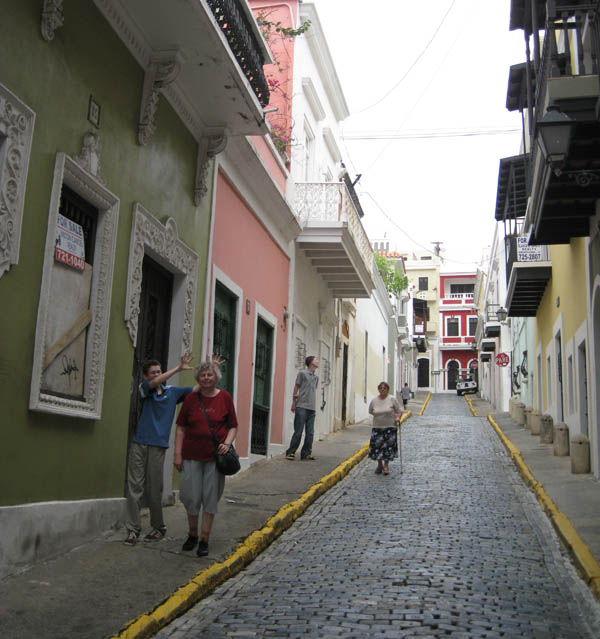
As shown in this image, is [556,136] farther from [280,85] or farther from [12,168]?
[280,85]

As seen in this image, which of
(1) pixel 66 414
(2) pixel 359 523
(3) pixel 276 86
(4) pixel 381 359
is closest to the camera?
(1) pixel 66 414

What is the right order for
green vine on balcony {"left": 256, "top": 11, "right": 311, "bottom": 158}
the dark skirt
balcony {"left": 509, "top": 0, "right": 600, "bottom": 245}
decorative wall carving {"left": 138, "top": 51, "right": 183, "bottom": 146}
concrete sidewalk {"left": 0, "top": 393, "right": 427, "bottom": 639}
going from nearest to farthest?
concrete sidewalk {"left": 0, "top": 393, "right": 427, "bottom": 639} < decorative wall carving {"left": 138, "top": 51, "right": 183, "bottom": 146} < balcony {"left": 509, "top": 0, "right": 600, "bottom": 245} < the dark skirt < green vine on balcony {"left": 256, "top": 11, "right": 311, "bottom": 158}

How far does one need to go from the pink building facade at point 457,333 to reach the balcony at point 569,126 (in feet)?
181

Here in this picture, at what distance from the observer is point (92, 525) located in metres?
6.81

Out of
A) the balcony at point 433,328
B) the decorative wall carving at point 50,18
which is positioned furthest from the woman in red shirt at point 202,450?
the balcony at point 433,328

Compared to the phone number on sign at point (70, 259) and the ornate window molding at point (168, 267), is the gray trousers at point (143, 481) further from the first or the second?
the phone number on sign at point (70, 259)

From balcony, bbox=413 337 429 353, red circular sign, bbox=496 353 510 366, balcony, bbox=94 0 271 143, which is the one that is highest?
balcony, bbox=413 337 429 353

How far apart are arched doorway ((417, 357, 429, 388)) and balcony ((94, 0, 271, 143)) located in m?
58.9

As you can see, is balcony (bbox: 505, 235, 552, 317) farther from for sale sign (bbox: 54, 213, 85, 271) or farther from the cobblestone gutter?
for sale sign (bbox: 54, 213, 85, 271)

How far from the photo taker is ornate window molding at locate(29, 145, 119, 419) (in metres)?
5.91

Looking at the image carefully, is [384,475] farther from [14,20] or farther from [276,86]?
[14,20]

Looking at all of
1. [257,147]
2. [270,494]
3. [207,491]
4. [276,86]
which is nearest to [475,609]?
[207,491]

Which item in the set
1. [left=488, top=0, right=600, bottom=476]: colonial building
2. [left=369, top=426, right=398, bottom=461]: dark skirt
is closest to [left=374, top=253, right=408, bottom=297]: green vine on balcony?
[left=488, top=0, right=600, bottom=476]: colonial building

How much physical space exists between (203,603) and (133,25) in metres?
5.30
